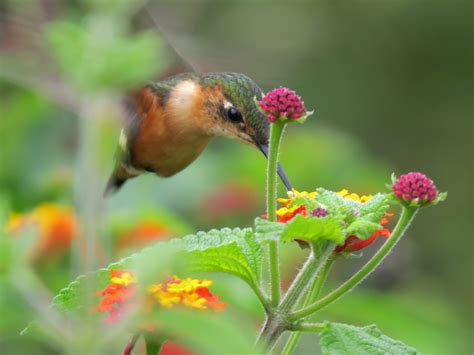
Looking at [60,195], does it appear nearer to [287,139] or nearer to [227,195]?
[227,195]

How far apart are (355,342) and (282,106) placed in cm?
30

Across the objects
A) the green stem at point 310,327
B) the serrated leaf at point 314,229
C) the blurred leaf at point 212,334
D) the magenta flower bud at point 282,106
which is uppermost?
the magenta flower bud at point 282,106

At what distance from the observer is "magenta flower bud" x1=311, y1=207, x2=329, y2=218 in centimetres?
118

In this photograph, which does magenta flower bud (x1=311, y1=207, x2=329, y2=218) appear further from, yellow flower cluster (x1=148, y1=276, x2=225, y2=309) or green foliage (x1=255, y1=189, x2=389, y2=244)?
yellow flower cluster (x1=148, y1=276, x2=225, y2=309)

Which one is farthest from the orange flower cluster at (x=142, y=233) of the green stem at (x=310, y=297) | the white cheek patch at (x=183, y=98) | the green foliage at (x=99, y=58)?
the green foliage at (x=99, y=58)

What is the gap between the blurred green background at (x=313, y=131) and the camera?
2.32 meters

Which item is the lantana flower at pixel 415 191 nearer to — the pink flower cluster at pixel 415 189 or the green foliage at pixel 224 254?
the pink flower cluster at pixel 415 189

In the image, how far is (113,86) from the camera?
3.02 ft

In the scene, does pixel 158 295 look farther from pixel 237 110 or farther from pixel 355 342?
pixel 237 110

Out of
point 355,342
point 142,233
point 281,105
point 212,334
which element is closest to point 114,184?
point 142,233

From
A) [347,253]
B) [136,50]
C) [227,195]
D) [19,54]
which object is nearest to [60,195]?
[227,195]

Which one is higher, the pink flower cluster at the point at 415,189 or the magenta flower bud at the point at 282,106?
the magenta flower bud at the point at 282,106

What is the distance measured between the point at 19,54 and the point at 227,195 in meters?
1.30

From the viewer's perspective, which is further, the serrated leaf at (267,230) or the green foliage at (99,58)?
the serrated leaf at (267,230)
